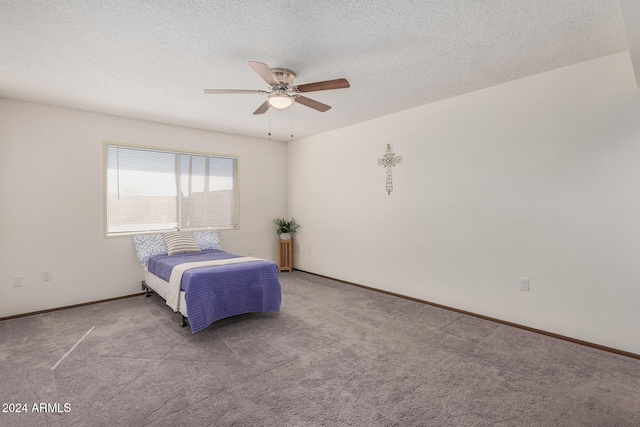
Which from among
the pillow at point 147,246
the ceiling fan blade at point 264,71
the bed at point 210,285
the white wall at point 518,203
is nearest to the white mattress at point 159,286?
the bed at point 210,285

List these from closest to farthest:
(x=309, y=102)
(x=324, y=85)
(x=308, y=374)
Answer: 1. (x=308, y=374)
2. (x=324, y=85)
3. (x=309, y=102)

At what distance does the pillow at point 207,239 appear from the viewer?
498 centimetres

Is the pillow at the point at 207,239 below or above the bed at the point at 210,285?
above

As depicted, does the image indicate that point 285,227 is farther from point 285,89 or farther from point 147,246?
point 285,89

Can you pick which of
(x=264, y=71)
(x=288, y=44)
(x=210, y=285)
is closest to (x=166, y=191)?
(x=210, y=285)

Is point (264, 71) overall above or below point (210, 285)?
above

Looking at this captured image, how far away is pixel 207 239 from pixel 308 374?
330 cm

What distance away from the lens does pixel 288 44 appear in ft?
8.25

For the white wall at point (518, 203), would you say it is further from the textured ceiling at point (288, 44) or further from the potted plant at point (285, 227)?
the potted plant at point (285, 227)

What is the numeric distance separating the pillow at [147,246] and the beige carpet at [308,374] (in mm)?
1009

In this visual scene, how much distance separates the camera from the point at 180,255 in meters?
4.45

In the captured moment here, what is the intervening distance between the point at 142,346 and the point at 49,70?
274 cm

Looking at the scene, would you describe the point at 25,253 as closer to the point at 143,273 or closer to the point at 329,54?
the point at 143,273

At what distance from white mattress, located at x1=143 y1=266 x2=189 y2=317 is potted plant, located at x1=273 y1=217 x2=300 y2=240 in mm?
2411
